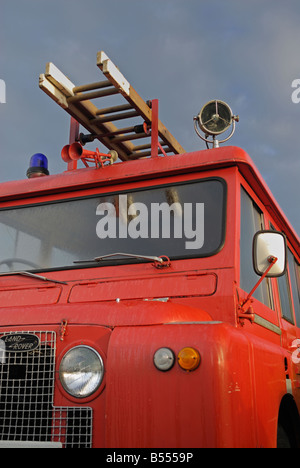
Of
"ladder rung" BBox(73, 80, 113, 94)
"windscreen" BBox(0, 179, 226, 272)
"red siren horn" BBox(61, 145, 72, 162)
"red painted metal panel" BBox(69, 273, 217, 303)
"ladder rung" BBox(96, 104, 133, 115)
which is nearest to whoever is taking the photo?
"red painted metal panel" BBox(69, 273, 217, 303)

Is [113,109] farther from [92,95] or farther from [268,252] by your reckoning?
[268,252]

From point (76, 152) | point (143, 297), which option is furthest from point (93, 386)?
point (76, 152)

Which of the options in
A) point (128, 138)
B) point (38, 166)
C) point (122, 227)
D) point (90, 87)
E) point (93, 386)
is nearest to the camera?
point (93, 386)

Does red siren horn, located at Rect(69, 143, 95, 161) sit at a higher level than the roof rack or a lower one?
lower

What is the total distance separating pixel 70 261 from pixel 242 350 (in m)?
1.49

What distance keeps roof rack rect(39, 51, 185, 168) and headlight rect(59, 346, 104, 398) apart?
2.00m

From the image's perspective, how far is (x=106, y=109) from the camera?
4402 millimetres

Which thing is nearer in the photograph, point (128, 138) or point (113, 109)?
point (113, 109)

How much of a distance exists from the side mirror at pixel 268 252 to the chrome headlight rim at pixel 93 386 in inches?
44.9

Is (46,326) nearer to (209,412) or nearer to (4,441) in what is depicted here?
(4,441)

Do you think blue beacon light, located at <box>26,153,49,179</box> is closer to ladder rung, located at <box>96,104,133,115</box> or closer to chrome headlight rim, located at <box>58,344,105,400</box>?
ladder rung, located at <box>96,104,133,115</box>

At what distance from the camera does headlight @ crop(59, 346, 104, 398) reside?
7.81 feet

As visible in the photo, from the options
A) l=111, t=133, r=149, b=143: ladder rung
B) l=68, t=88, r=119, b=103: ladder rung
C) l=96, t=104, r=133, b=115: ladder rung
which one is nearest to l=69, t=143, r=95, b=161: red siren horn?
l=68, t=88, r=119, b=103: ladder rung

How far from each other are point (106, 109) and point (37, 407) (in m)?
2.77
